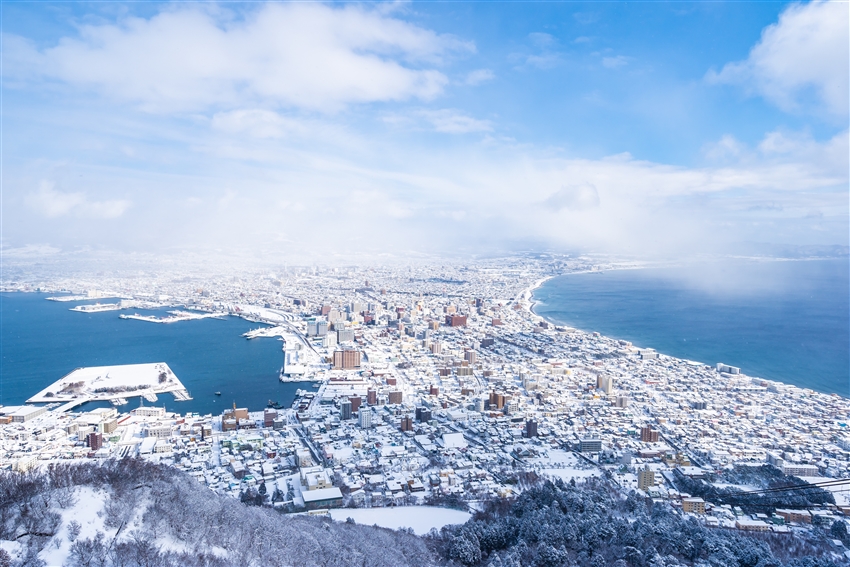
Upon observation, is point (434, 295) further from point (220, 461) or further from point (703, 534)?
point (703, 534)

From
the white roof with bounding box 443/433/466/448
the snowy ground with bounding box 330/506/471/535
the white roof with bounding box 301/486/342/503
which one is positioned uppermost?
the white roof with bounding box 301/486/342/503

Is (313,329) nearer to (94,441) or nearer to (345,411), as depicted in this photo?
(345,411)

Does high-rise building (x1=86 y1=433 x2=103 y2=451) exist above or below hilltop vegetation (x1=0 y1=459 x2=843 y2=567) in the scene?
below

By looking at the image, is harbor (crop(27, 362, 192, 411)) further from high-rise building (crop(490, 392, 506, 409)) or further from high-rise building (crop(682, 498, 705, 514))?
high-rise building (crop(682, 498, 705, 514))

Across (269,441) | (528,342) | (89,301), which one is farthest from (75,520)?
(89,301)

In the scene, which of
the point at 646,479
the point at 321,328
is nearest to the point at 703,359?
the point at 646,479

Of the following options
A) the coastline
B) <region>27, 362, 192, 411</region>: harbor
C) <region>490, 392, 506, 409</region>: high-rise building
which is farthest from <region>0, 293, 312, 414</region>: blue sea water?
the coastline

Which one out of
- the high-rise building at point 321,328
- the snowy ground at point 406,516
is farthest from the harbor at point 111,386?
the snowy ground at point 406,516
